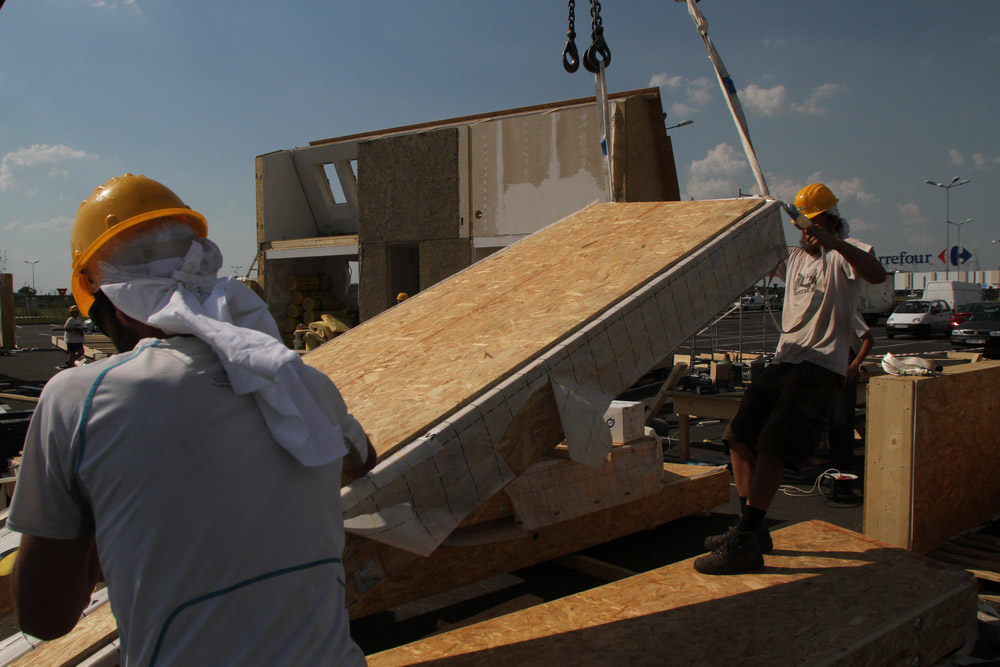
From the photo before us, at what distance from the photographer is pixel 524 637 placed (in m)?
2.62

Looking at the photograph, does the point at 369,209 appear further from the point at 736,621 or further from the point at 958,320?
the point at 958,320

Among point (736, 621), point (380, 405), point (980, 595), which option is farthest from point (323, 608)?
point (980, 595)

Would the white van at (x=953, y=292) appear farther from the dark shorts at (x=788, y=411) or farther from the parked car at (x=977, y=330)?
the dark shorts at (x=788, y=411)

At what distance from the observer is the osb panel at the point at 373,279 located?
17.1 meters

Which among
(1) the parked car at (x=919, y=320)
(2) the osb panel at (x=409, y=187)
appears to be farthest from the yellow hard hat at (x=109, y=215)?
(1) the parked car at (x=919, y=320)

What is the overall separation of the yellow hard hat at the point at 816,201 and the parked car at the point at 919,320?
1083 inches

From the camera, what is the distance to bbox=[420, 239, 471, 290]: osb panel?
16.0m

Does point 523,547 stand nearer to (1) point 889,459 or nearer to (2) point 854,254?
(1) point 889,459

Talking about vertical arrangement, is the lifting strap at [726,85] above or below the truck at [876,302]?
above

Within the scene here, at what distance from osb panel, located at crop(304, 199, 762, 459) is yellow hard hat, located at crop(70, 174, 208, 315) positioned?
3.14 feet

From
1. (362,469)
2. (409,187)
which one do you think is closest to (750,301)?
(409,187)

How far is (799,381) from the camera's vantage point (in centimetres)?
337

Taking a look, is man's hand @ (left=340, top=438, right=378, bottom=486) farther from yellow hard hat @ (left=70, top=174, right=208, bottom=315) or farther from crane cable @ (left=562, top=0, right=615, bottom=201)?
crane cable @ (left=562, top=0, right=615, bottom=201)

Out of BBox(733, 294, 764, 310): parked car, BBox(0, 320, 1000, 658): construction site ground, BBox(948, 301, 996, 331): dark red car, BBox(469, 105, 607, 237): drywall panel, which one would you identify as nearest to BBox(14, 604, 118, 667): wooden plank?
BBox(0, 320, 1000, 658): construction site ground
